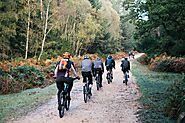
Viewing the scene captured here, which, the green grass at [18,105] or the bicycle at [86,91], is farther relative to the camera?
the bicycle at [86,91]

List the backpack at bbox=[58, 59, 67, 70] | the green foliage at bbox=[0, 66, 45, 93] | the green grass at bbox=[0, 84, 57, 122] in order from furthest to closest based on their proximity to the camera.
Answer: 1. the green foliage at bbox=[0, 66, 45, 93]
2. the green grass at bbox=[0, 84, 57, 122]
3. the backpack at bbox=[58, 59, 67, 70]

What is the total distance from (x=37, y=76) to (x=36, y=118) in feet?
37.9

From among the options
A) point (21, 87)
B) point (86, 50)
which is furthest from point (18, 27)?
point (86, 50)

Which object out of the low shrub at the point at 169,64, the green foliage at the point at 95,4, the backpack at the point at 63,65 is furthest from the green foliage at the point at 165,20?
the green foliage at the point at 95,4

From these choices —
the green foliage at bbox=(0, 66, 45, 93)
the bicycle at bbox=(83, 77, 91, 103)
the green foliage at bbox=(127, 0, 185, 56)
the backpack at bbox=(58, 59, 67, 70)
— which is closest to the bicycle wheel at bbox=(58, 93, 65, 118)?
the backpack at bbox=(58, 59, 67, 70)

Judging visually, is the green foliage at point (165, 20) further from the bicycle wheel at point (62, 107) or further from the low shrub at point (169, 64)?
the bicycle wheel at point (62, 107)

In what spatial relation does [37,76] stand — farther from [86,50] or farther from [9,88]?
[86,50]

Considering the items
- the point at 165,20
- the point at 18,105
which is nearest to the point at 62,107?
the point at 18,105

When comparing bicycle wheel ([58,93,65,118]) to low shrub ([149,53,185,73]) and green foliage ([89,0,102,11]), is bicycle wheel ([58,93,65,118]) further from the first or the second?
green foliage ([89,0,102,11])

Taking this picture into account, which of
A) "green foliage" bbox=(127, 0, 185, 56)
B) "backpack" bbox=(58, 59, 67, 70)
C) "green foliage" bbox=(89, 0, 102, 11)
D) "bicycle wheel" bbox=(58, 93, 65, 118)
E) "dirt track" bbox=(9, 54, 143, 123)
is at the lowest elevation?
"dirt track" bbox=(9, 54, 143, 123)

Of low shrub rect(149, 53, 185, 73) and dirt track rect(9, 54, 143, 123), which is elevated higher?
low shrub rect(149, 53, 185, 73)

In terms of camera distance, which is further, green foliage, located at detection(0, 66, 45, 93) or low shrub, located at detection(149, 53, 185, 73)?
low shrub, located at detection(149, 53, 185, 73)

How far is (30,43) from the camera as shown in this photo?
115 feet

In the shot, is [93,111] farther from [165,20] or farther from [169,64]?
[169,64]
